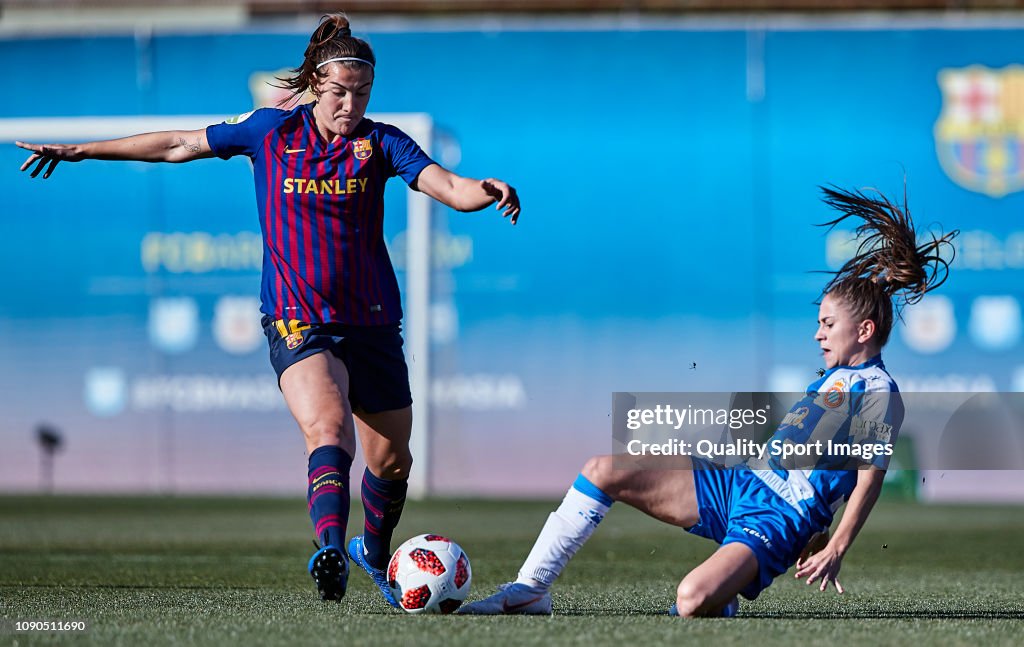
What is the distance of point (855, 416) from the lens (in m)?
3.91

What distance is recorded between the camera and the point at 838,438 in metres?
3.90

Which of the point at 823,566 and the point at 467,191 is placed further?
the point at 467,191

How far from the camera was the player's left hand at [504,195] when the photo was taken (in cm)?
386

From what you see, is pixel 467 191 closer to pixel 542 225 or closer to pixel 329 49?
pixel 329 49

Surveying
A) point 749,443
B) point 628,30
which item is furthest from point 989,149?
point 749,443

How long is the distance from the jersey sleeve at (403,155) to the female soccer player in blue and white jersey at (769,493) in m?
1.02

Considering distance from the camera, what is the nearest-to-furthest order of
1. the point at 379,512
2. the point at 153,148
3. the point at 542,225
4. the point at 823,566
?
the point at 823,566
the point at 153,148
the point at 379,512
the point at 542,225

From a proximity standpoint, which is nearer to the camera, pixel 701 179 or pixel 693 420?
pixel 693 420

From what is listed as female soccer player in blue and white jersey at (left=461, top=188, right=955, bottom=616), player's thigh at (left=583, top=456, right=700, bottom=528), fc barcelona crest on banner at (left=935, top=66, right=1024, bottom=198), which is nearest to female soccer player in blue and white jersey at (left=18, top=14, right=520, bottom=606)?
female soccer player in blue and white jersey at (left=461, top=188, right=955, bottom=616)

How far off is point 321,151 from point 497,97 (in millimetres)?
7704

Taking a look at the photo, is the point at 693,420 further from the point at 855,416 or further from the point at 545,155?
the point at 545,155

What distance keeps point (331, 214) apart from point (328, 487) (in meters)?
0.85

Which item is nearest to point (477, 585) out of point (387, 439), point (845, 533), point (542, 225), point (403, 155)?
point (387, 439)

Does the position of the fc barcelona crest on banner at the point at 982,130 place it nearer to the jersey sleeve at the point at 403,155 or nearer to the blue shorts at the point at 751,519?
the jersey sleeve at the point at 403,155
